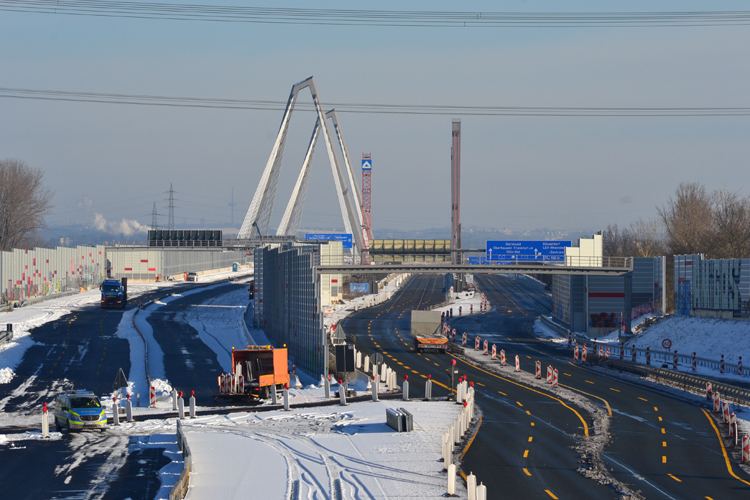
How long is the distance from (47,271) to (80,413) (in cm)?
7193

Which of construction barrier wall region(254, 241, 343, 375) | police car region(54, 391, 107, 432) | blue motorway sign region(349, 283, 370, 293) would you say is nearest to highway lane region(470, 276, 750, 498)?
construction barrier wall region(254, 241, 343, 375)

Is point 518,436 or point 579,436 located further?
point 579,436

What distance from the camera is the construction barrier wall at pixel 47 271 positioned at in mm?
84438

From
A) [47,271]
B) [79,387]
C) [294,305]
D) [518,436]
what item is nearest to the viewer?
[518,436]

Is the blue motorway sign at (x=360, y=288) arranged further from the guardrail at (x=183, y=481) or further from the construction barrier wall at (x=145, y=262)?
the guardrail at (x=183, y=481)

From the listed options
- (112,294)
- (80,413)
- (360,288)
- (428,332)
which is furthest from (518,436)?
(360,288)

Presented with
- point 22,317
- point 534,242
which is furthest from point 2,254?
point 534,242

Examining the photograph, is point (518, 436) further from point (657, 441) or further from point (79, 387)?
point (79, 387)

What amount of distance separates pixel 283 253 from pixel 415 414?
27878 millimetres

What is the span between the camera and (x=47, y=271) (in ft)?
316

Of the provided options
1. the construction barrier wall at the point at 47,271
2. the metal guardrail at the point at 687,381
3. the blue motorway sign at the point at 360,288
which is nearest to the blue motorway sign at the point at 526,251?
the metal guardrail at the point at 687,381

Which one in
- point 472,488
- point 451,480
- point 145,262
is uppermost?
point 145,262

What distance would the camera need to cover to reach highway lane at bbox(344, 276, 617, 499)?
21219mm

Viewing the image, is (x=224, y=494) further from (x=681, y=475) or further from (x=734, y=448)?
(x=734, y=448)
